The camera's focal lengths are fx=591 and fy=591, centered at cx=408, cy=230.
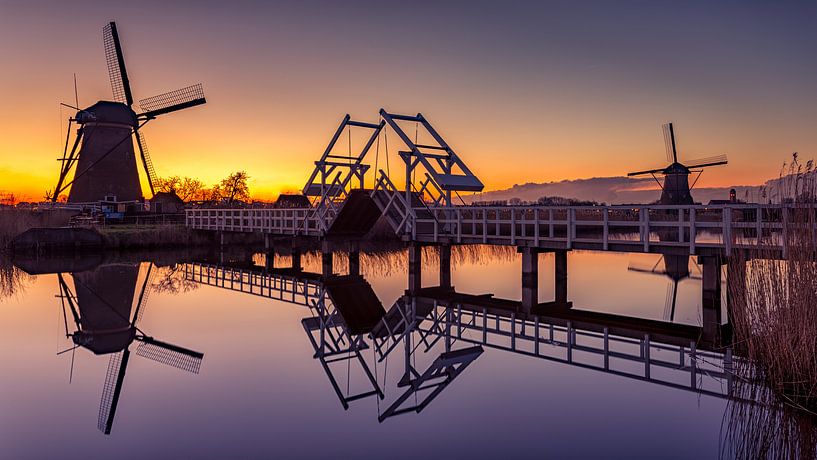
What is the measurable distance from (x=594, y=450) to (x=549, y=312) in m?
10.1

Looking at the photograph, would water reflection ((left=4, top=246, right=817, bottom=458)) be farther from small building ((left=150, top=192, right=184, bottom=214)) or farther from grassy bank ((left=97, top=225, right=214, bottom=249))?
small building ((left=150, top=192, right=184, bottom=214))

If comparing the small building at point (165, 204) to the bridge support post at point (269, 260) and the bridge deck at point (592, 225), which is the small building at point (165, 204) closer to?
the bridge deck at point (592, 225)

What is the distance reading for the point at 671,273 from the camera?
28625mm

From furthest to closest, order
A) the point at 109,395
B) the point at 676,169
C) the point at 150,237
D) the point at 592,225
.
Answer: the point at 676,169, the point at 150,237, the point at 592,225, the point at 109,395

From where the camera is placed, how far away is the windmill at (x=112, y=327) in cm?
1169

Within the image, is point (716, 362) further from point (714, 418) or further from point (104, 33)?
point (104, 33)

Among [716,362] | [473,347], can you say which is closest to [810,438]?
[716,362]

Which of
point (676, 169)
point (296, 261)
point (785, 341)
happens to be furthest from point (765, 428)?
point (676, 169)

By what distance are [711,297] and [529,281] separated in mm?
5385

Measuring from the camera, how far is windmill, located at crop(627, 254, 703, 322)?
18752mm

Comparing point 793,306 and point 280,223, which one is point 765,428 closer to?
point 793,306

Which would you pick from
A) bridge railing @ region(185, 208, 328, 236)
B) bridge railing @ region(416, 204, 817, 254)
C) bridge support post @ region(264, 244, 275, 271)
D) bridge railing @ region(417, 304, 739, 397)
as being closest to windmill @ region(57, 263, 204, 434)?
bridge railing @ region(417, 304, 739, 397)

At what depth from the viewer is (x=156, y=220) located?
47.3 meters

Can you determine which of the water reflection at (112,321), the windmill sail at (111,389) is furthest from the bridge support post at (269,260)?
the windmill sail at (111,389)
